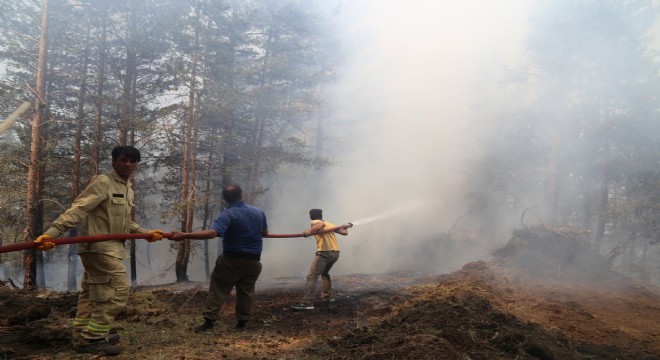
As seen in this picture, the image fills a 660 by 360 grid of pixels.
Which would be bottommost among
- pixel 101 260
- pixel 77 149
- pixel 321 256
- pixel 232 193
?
pixel 321 256

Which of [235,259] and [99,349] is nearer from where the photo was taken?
[99,349]

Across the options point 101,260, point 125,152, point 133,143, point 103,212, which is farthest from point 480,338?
point 133,143

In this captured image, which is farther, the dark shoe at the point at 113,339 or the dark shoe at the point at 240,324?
the dark shoe at the point at 240,324

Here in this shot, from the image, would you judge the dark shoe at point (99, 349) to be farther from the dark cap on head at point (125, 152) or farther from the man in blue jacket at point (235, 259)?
the dark cap on head at point (125, 152)

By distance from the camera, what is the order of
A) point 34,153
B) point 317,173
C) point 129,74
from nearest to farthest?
point 34,153, point 129,74, point 317,173

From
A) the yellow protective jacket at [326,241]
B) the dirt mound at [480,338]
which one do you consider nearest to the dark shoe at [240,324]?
the dirt mound at [480,338]

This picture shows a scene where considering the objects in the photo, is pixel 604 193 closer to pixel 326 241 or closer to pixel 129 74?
pixel 326 241

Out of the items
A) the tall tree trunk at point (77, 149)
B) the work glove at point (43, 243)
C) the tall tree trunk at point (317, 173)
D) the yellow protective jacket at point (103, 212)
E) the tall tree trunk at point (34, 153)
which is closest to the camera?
the work glove at point (43, 243)

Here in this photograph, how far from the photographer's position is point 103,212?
405cm

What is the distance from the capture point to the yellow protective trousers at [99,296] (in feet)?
12.9

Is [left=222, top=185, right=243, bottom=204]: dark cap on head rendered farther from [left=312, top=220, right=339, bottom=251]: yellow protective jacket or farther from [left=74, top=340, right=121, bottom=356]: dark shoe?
[left=312, top=220, right=339, bottom=251]: yellow protective jacket

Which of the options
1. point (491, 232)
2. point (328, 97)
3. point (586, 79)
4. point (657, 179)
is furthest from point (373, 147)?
point (657, 179)

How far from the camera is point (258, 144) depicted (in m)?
17.4

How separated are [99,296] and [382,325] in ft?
10.9
